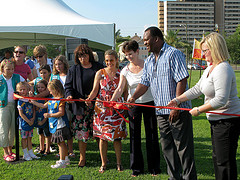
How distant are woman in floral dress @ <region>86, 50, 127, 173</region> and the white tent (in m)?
5.91

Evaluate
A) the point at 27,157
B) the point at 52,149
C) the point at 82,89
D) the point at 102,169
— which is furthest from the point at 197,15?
the point at 102,169

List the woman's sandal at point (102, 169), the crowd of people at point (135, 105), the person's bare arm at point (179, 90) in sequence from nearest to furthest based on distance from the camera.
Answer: the crowd of people at point (135, 105) < the person's bare arm at point (179, 90) < the woman's sandal at point (102, 169)

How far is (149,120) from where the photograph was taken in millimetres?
4352

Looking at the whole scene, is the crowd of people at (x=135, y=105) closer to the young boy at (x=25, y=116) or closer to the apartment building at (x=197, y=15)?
the young boy at (x=25, y=116)

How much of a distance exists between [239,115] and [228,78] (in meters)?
0.42

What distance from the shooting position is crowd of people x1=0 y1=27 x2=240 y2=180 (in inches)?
117

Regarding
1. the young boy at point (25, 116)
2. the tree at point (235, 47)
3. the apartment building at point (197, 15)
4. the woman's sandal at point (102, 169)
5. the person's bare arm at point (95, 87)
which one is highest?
the apartment building at point (197, 15)

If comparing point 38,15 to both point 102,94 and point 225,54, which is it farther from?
point 225,54

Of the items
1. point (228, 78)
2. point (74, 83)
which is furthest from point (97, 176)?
point (228, 78)

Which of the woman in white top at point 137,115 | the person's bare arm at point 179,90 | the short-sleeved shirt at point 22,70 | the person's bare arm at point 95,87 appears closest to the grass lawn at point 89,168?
the woman in white top at point 137,115

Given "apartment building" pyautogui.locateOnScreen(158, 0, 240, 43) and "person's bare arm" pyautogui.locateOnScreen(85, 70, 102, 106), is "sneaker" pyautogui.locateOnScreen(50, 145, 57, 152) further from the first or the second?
"apartment building" pyautogui.locateOnScreen(158, 0, 240, 43)

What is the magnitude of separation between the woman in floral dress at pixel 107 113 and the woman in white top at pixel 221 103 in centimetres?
164

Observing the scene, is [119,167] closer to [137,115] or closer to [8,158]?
[137,115]

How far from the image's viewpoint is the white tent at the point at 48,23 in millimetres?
10219
